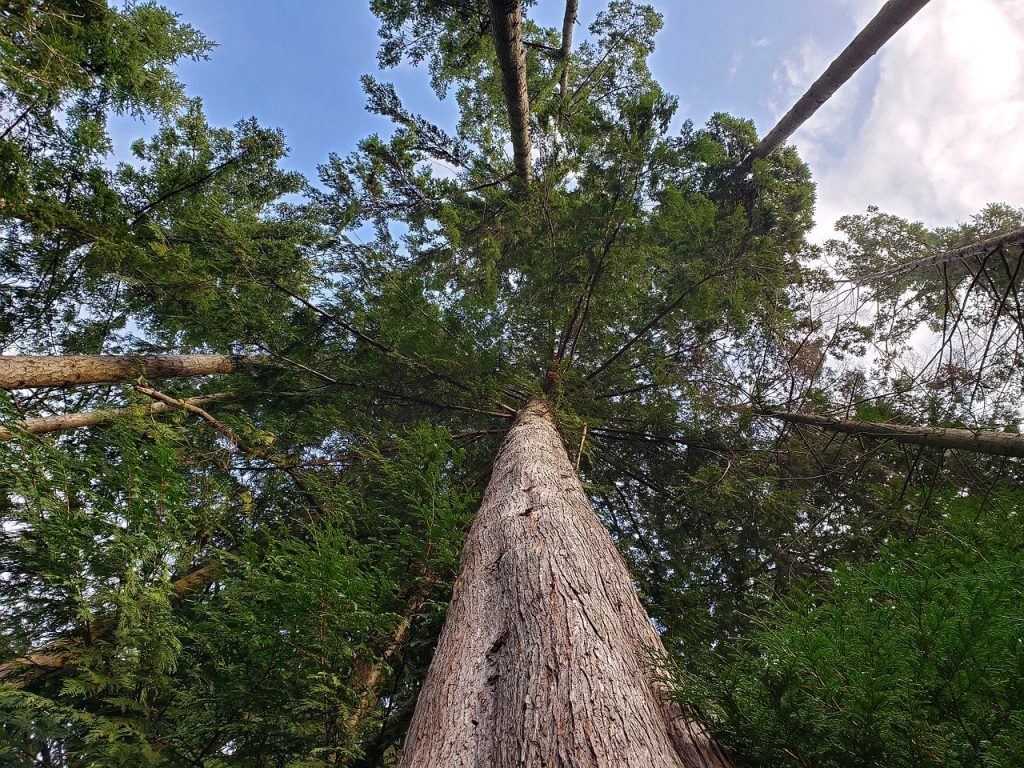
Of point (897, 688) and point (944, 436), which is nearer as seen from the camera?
point (897, 688)

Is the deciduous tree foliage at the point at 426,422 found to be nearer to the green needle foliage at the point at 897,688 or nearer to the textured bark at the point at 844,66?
the green needle foliage at the point at 897,688

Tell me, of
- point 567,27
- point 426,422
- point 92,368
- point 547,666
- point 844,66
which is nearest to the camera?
point 547,666

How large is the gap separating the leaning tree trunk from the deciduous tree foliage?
0.02m

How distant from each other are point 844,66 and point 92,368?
1090cm

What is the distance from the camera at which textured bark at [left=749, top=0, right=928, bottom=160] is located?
5652mm

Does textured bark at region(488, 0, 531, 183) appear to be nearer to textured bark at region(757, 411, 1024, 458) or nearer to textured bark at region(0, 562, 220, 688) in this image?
textured bark at region(757, 411, 1024, 458)

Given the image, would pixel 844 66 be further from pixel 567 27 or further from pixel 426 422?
pixel 426 422

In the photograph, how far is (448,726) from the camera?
1.56m

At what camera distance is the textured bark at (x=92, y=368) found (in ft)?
14.4

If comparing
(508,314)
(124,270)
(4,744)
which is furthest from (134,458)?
(508,314)

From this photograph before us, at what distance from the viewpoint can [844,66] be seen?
21.9 feet

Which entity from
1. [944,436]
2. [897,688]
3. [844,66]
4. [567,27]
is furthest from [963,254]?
[567,27]

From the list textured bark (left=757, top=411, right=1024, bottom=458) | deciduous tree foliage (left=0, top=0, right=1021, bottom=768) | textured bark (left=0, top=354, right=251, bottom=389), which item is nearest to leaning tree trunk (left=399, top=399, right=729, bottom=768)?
deciduous tree foliage (left=0, top=0, right=1021, bottom=768)

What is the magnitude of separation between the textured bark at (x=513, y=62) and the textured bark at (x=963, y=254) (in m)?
4.09
